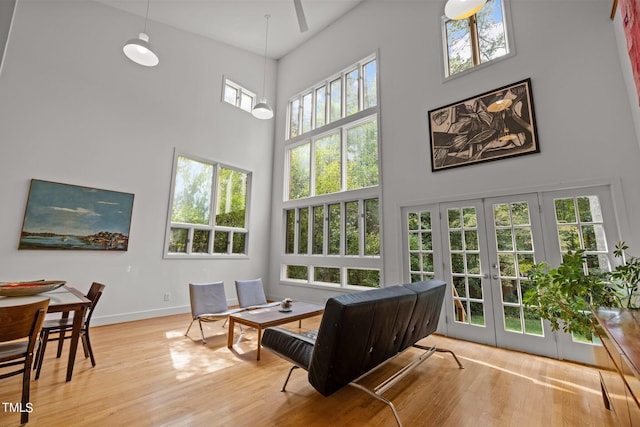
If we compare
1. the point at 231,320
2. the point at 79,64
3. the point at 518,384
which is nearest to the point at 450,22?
the point at 518,384

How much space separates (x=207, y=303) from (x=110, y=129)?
3583mm

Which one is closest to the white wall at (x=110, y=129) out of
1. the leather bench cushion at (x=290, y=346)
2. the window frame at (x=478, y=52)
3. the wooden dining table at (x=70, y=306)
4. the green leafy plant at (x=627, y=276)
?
the wooden dining table at (x=70, y=306)

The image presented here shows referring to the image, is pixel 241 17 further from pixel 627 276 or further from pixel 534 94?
pixel 627 276

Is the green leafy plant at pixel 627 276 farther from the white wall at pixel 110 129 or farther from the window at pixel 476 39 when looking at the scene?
the white wall at pixel 110 129

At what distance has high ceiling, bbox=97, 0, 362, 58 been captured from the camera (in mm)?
5418

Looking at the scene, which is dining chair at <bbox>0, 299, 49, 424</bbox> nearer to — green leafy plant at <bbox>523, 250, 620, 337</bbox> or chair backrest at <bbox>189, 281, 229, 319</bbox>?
chair backrest at <bbox>189, 281, 229, 319</bbox>

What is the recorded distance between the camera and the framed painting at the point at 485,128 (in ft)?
12.5

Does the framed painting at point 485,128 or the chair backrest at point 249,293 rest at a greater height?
the framed painting at point 485,128

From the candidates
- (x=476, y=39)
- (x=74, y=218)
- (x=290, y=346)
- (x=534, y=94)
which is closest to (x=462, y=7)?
(x=534, y=94)

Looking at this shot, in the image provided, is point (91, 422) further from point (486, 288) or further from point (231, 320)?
point (486, 288)

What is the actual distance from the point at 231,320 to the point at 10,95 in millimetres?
4625

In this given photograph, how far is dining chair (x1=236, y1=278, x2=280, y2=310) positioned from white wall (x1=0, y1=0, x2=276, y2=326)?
174 cm

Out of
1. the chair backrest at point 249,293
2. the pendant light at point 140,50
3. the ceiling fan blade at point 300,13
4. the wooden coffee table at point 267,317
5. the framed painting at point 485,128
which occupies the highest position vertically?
the pendant light at point 140,50

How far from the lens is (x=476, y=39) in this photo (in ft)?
14.7
